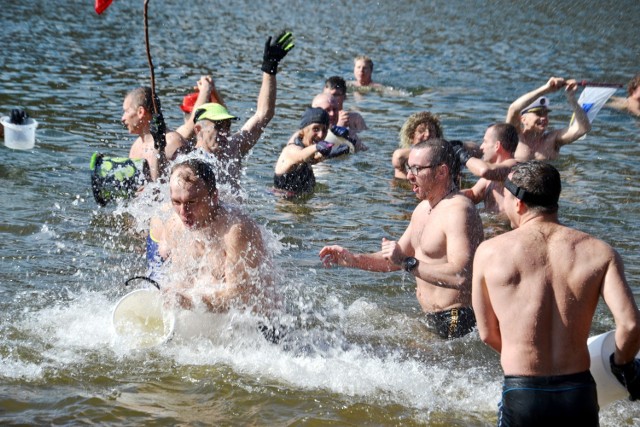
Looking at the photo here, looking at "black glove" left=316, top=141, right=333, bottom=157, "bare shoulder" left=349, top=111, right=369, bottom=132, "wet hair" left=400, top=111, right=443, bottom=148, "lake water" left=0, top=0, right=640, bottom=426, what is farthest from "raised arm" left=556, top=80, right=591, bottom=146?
"bare shoulder" left=349, top=111, right=369, bottom=132

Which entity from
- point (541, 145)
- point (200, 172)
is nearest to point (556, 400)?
point (200, 172)

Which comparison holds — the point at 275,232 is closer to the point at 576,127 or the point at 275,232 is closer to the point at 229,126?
the point at 229,126

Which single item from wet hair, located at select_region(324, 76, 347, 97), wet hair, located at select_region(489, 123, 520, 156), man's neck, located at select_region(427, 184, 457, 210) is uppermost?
wet hair, located at select_region(324, 76, 347, 97)

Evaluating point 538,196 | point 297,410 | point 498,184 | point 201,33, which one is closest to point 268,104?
point 498,184

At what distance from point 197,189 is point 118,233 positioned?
3192 mm

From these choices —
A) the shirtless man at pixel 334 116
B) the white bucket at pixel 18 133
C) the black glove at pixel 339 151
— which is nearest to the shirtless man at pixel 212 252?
the white bucket at pixel 18 133

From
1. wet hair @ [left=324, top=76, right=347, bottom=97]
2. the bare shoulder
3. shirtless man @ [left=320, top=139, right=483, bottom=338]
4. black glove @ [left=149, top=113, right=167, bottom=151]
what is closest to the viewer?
shirtless man @ [left=320, top=139, right=483, bottom=338]

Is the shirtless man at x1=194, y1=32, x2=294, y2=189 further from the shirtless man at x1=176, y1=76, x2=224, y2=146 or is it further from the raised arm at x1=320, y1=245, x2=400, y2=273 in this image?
the raised arm at x1=320, y1=245, x2=400, y2=273

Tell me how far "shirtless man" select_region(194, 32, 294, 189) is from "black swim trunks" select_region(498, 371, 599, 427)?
4.26 m

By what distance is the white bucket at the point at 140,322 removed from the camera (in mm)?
5402

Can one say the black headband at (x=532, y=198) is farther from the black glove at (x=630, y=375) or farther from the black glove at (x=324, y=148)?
the black glove at (x=324, y=148)

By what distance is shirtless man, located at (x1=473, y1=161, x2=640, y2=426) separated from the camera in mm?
3900

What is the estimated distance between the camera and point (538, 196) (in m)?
4.04

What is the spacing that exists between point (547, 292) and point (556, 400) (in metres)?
0.49
